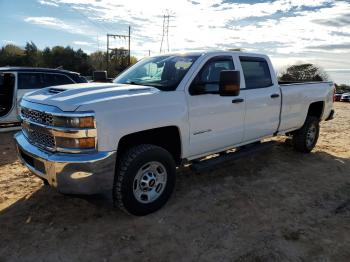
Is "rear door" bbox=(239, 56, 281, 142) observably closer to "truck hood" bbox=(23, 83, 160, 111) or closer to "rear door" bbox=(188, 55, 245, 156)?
"rear door" bbox=(188, 55, 245, 156)

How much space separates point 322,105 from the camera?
24.3 ft

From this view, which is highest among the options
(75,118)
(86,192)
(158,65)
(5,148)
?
(158,65)

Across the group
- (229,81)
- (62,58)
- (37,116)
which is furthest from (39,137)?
(62,58)

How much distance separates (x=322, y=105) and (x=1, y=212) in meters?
6.11

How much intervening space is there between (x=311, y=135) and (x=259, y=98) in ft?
7.86

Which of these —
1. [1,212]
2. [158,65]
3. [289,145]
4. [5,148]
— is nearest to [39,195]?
[1,212]

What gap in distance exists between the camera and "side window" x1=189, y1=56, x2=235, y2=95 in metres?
4.56

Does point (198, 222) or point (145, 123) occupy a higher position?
point (145, 123)

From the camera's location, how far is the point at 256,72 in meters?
5.76

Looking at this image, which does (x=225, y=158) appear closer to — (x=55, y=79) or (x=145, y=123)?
(x=145, y=123)

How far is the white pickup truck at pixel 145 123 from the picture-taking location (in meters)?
3.61

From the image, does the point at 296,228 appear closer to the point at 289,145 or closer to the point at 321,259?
the point at 321,259

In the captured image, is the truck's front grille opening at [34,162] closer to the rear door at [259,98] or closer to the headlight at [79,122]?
the headlight at [79,122]

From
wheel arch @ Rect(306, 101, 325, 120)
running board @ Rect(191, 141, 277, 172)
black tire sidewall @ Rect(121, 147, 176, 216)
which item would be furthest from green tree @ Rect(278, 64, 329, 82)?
black tire sidewall @ Rect(121, 147, 176, 216)
